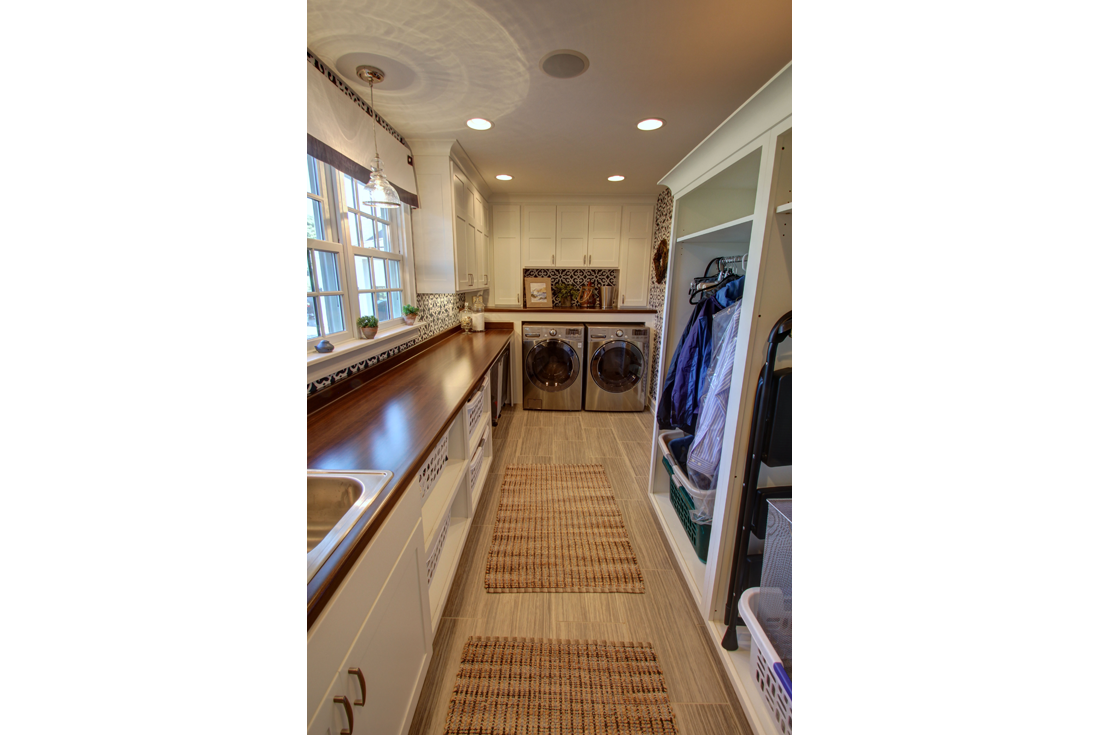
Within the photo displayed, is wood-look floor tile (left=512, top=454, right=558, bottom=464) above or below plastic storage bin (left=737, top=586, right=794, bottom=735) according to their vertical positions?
below

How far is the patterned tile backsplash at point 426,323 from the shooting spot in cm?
186

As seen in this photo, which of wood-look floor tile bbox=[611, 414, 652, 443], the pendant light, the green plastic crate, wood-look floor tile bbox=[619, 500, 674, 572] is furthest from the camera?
wood-look floor tile bbox=[611, 414, 652, 443]

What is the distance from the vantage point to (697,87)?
6.25 feet

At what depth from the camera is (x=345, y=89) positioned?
6.14ft

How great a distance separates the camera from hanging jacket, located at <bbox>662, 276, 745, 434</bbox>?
5.73 ft

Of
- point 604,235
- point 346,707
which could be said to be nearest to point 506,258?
point 604,235

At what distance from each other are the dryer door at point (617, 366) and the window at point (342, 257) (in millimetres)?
1940

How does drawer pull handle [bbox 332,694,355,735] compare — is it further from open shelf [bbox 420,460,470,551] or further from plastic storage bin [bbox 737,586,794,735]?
plastic storage bin [bbox 737,586,794,735]

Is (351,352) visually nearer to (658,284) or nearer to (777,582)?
(777,582)

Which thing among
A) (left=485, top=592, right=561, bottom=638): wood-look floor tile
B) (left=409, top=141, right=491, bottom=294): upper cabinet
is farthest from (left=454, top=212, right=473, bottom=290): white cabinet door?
(left=485, top=592, right=561, bottom=638): wood-look floor tile

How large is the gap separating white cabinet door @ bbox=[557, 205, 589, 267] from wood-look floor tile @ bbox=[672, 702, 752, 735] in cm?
370
